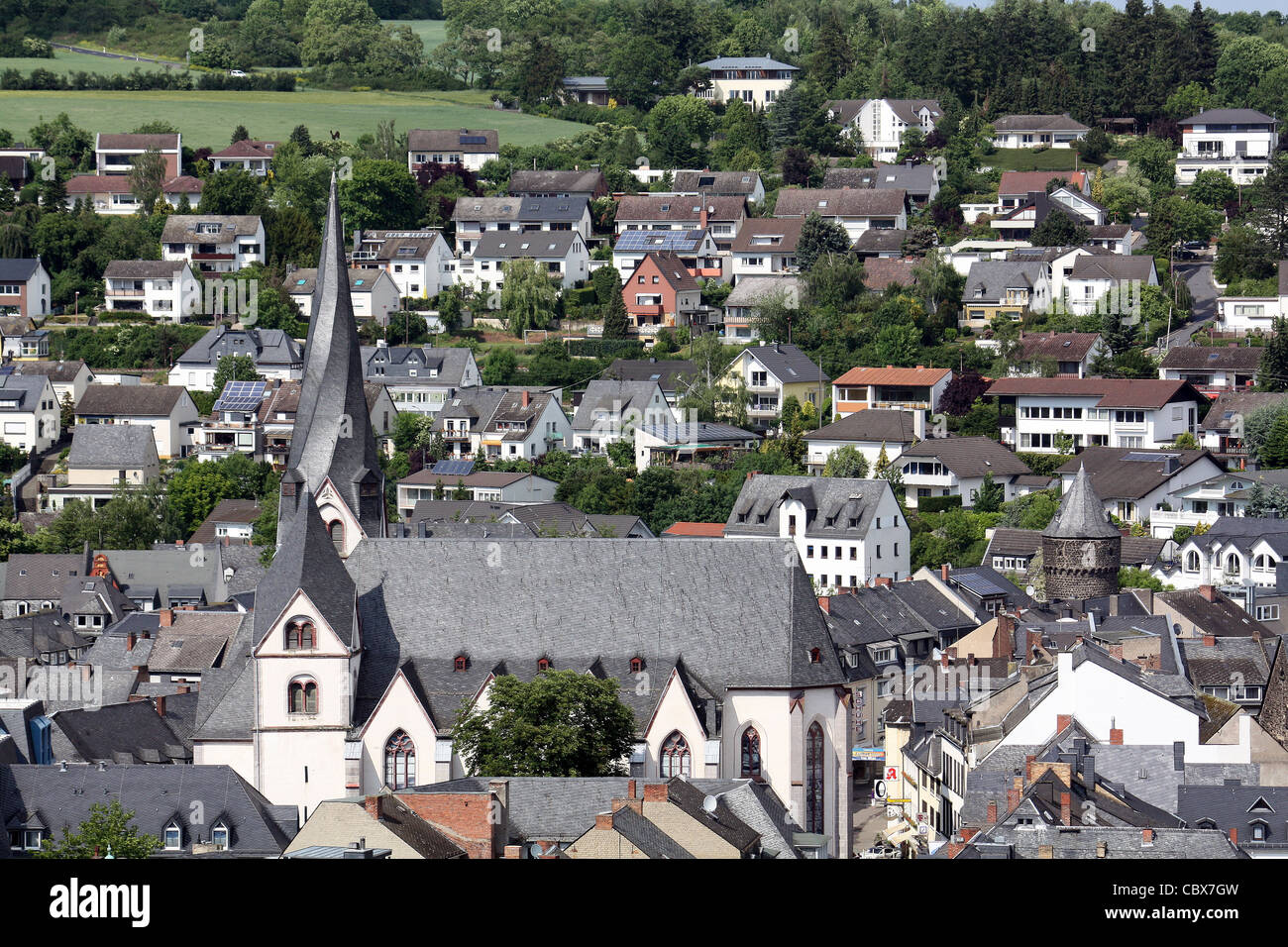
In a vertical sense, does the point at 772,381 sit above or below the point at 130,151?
below

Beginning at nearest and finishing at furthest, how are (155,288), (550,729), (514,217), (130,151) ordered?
(550,729)
(155,288)
(514,217)
(130,151)

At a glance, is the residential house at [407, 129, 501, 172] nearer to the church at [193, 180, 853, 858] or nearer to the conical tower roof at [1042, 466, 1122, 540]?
the conical tower roof at [1042, 466, 1122, 540]

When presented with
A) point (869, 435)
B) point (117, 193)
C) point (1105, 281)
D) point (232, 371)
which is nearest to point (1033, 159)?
point (1105, 281)

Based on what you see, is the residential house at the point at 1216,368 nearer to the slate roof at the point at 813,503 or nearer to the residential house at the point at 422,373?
the slate roof at the point at 813,503

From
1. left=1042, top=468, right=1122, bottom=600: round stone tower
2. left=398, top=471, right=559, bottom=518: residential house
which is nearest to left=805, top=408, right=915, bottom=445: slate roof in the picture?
left=398, top=471, right=559, bottom=518: residential house

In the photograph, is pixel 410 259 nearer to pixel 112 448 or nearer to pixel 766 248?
pixel 766 248

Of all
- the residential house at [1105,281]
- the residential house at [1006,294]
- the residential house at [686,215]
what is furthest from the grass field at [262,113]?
the residential house at [1105,281]
